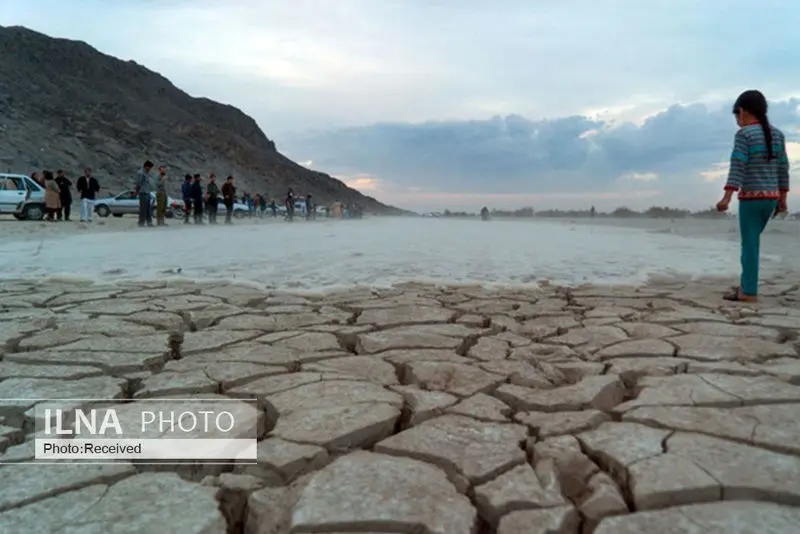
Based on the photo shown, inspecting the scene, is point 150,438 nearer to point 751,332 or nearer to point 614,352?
point 614,352

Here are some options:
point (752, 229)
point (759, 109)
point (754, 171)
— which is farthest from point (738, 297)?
point (759, 109)

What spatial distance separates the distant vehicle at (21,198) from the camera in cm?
1585

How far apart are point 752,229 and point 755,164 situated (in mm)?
475

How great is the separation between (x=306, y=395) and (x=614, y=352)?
5.21 ft

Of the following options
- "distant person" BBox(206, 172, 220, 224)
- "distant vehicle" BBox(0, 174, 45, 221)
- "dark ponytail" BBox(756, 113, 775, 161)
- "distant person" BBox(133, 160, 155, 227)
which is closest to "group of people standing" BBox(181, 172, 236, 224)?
"distant person" BBox(206, 172, 220, 224)

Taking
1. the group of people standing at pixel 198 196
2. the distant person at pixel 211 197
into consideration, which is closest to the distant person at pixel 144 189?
the group of people standing at pixel 198 196

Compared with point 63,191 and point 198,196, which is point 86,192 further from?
point 198,196

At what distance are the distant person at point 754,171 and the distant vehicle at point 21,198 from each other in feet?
58.1

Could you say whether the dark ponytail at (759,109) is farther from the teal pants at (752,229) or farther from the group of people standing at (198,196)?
the group of people standing at (198,196)

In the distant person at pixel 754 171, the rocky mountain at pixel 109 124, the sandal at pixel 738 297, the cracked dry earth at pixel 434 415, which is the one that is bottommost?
the cracked dry earth at pixel 434 415

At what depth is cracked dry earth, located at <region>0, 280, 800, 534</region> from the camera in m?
1.42

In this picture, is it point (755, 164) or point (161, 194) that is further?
point (161, 194)

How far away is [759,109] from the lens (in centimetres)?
406

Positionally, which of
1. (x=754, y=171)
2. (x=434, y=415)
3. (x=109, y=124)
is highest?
(x=109, y=124)
